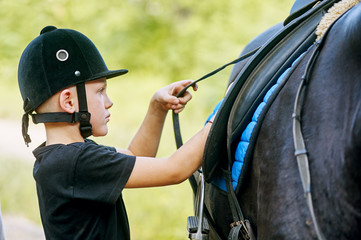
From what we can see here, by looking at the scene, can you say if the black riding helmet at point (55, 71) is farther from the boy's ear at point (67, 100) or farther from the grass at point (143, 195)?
the grass at point (143, 195)

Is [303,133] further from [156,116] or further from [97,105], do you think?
[156,116]

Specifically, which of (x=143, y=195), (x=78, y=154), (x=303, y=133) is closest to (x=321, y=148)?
(x=303, y=133)

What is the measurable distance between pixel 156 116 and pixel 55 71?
23.5 inches

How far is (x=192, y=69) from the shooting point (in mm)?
10852

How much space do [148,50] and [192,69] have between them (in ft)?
4.16

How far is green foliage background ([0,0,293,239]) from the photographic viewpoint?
845 centimetres

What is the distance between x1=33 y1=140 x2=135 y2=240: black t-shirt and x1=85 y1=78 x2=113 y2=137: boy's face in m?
0.15

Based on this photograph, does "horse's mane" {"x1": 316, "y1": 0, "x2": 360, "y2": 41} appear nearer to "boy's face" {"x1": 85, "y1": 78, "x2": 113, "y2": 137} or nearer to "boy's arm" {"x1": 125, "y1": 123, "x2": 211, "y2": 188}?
"boy's arm" {"x1": 125, "y1": 123, "x2": 211, "y2": 188}

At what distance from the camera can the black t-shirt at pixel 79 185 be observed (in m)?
1.85

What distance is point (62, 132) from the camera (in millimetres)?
2006

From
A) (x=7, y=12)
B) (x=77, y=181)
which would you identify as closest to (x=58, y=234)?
(x=77, y=181)

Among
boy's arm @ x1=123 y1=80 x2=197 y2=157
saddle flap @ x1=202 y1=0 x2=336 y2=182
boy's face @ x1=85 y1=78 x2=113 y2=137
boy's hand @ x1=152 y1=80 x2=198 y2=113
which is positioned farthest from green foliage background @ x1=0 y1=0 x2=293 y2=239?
saddle flap @ x1=202 y1=0 x2=336 y2=182

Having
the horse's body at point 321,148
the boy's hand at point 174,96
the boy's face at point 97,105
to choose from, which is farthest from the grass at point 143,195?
the horse's body at point 321,148

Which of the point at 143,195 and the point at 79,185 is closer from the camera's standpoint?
the point at 79,185
